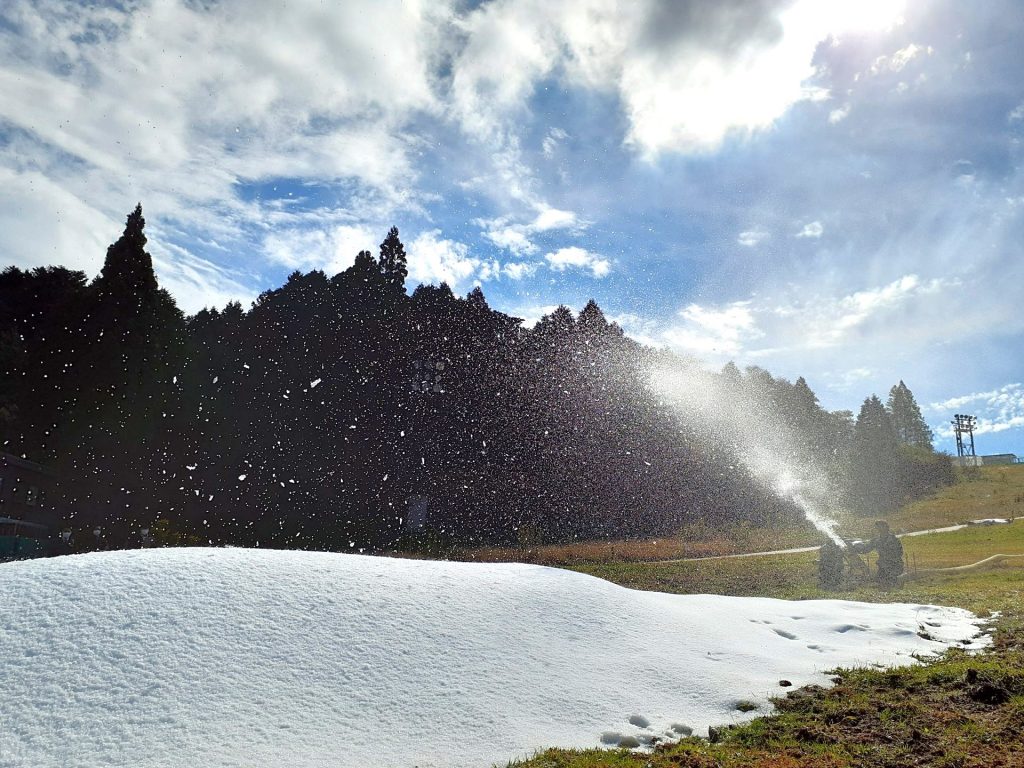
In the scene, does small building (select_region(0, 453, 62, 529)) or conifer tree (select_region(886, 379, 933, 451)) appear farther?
conifer tree (select_region(886, 379, 933, 451))

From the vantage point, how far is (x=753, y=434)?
5825cm

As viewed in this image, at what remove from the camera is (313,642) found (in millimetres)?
6715

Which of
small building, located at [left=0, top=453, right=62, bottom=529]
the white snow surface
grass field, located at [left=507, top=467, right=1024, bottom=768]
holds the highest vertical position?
small building, located at [left=0, top=453, right=62, bottom=529]

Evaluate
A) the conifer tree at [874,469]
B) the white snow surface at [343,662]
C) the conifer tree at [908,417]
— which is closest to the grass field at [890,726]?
the white snow surface at [343,662]

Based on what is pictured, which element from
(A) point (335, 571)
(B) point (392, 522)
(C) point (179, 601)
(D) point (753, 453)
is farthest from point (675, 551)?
(D) point (753, 453)

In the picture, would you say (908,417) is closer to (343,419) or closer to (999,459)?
(999,459)

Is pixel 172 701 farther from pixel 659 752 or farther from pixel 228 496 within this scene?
pixel 228 496

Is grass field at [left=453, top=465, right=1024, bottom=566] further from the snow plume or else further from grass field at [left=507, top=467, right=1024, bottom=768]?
grass field at [left=507, top=467, right=1024, bottom=768]

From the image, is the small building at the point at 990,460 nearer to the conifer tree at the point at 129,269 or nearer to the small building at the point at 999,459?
the small building at the point at 999,459

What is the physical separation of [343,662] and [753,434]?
5742 centimetres

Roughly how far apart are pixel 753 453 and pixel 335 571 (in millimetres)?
51427

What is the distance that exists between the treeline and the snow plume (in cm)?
282

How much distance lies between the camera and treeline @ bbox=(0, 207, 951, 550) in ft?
102

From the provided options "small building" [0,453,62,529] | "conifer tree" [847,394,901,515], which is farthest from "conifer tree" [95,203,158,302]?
"conifer tree" [847,394,901,515]
